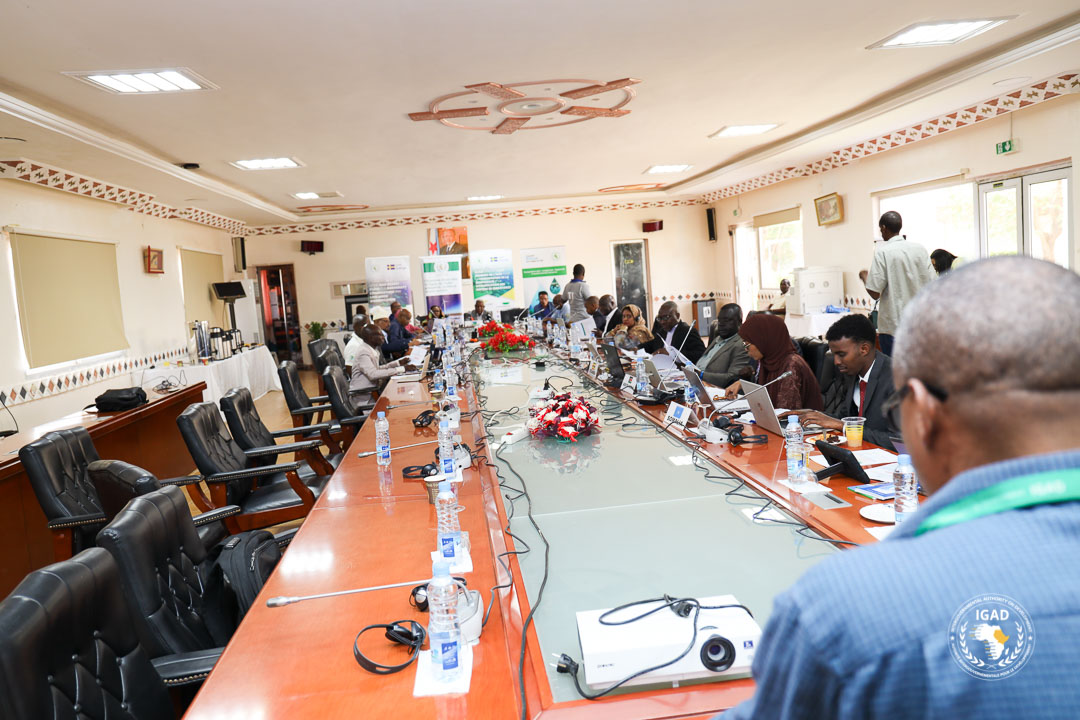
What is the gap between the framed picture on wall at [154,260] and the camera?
27.7ft

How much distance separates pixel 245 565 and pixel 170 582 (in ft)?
0.65

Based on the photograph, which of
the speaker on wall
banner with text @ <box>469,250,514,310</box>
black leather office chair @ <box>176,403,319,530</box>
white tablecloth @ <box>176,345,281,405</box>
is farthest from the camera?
banner with text @ <box>469,250,514,310</box>

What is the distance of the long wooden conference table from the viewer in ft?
4.30

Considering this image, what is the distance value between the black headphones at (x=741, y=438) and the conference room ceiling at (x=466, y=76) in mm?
2394

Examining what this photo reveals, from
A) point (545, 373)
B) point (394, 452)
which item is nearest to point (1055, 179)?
point (545, 373)

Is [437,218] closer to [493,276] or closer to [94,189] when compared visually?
[493,276]

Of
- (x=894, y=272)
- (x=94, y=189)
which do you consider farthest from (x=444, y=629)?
(x=94, y=189)

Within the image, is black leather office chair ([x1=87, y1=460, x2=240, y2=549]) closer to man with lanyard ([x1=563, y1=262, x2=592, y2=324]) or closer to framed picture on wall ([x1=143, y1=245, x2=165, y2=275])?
framed picture on wall ([x1=143, y1=245, x2=165, y2=275])

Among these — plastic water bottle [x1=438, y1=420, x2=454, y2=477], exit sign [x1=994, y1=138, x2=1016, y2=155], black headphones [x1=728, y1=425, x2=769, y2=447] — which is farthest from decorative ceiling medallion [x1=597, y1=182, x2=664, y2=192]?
plastic water bottle [x1=438, y1=420, x2=454, y2=477]

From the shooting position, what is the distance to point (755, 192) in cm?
1147

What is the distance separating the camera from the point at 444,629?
139cm

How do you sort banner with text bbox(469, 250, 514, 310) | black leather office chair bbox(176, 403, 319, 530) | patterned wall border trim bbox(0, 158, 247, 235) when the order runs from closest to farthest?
black leather office chair bbox(176, 403, 319, 530)
patterned wall border trim bbox(0, 158, 247, 235)
banner with text bbox(469, 250, 514, 310)

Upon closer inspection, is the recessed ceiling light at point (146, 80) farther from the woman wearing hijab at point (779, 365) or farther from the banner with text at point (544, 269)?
the banner with text at point (544, 269)

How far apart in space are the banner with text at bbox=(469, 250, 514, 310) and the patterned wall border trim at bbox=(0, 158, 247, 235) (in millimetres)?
4270
